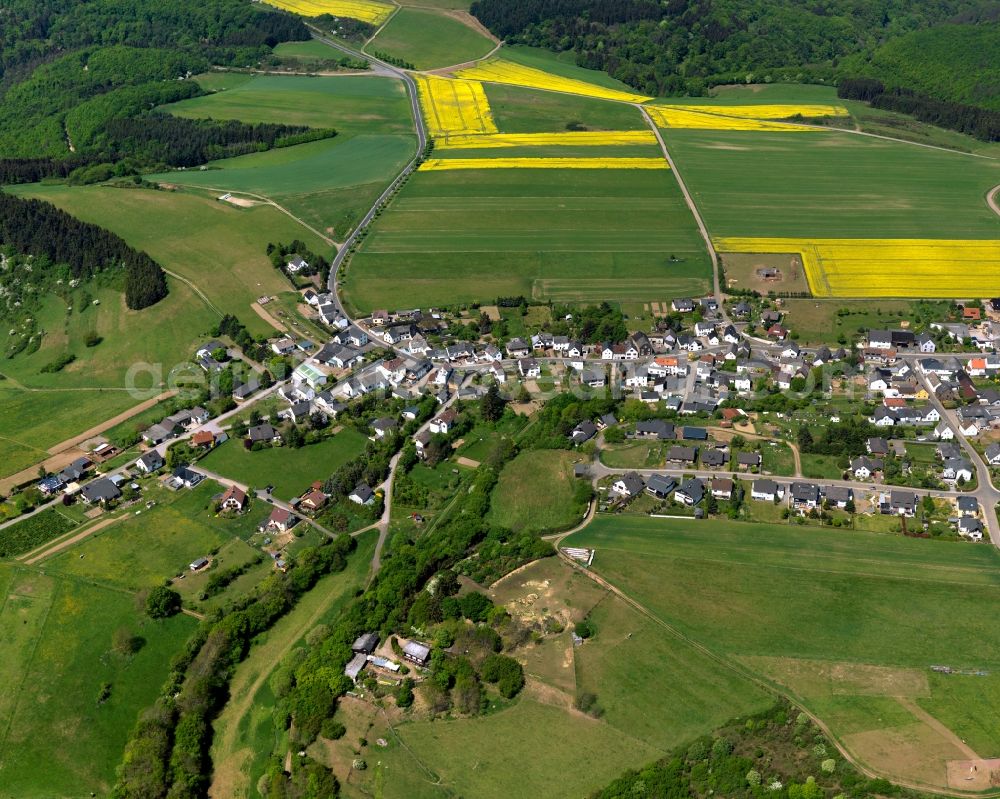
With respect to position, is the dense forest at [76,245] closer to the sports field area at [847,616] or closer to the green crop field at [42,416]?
the green crop field at [42,416]

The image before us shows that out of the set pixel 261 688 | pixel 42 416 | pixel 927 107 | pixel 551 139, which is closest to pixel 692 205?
pixel 551 139

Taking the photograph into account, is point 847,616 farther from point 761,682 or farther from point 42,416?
point 42,416

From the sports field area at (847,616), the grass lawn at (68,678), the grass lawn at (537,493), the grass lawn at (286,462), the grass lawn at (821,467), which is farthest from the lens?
the grass lawn at (286,462)

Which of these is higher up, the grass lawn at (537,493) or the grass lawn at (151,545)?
the grass lawn at (537,493)

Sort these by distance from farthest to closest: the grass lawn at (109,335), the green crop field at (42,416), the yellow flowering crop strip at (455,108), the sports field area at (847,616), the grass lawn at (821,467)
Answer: the yellow flowering crop strip at (455,108)
the grass lawn at (109,335)
the green crop field at (42,416)
the grass lawn at (821,467)
the sports field area at (847,616)

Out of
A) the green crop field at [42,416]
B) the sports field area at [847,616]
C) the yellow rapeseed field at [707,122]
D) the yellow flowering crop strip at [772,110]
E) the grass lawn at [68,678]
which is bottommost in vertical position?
the grass lawn at [68,678]

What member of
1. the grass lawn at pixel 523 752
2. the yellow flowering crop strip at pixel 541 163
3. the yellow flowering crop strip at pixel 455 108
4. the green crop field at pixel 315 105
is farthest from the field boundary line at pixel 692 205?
the grass lawn at pixel 523 752

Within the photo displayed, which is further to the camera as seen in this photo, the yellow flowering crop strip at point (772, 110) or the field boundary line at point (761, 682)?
the yellow flowering crop strip at point (772, 110)

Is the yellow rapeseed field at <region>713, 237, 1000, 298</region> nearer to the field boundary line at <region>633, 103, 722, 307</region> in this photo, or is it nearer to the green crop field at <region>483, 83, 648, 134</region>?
the field boundary line at <region>633, 103, 722, 307</region>
